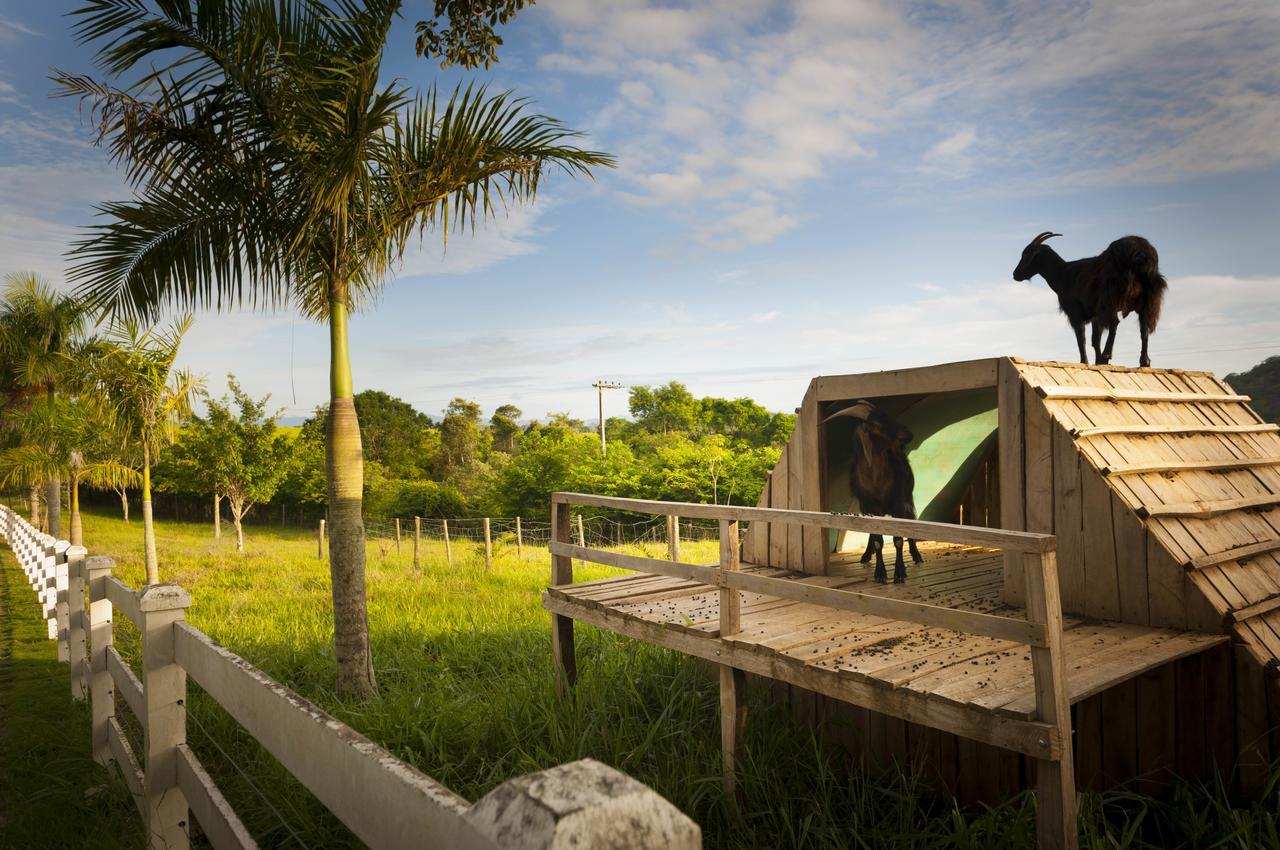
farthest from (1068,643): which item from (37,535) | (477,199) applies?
(37,535)

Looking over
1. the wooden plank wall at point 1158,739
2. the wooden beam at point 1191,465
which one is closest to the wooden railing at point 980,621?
the wooden plank wall at point 1158,739

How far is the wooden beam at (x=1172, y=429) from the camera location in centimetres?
526

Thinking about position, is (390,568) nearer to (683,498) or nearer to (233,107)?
(233,107)

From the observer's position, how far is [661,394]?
54.0 meters

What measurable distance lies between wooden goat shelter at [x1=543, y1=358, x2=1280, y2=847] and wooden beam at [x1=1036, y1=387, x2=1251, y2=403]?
28 millimetres

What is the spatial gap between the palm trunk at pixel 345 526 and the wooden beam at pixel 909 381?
13.5 feet

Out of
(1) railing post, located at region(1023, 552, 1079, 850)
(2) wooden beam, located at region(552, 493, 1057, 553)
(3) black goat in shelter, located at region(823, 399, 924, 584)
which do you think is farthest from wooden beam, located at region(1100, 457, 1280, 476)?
(1) railing post, located at region(1023, 552, 1079, 850)

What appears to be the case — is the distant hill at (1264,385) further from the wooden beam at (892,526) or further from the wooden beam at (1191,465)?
the wooden beam at (892,526)

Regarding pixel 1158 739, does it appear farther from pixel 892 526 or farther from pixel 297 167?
pixel 297 167

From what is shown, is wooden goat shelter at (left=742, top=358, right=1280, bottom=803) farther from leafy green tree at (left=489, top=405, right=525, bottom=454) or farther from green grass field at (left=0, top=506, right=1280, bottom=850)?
leafy green tree at (left=489, top=405, right=525, bottom=454)

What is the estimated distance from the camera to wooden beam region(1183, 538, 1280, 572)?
4.65m

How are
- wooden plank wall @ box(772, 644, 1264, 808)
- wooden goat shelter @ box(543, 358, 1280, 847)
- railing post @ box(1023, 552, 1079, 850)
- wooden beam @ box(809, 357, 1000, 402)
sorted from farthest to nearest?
wooden beam @ box(809, 357, 1000, 402) < wooden plank wall @ box(772, 644, 1264, 808) < wooden goat shelter @ box(543, 358, 1280, 847) < railing post @ box(1023, 552, 1079, 850)

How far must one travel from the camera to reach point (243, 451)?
24266 mm

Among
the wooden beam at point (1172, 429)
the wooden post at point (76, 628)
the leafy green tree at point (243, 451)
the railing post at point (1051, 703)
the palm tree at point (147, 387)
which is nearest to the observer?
the railing post at point (1051, 703)
